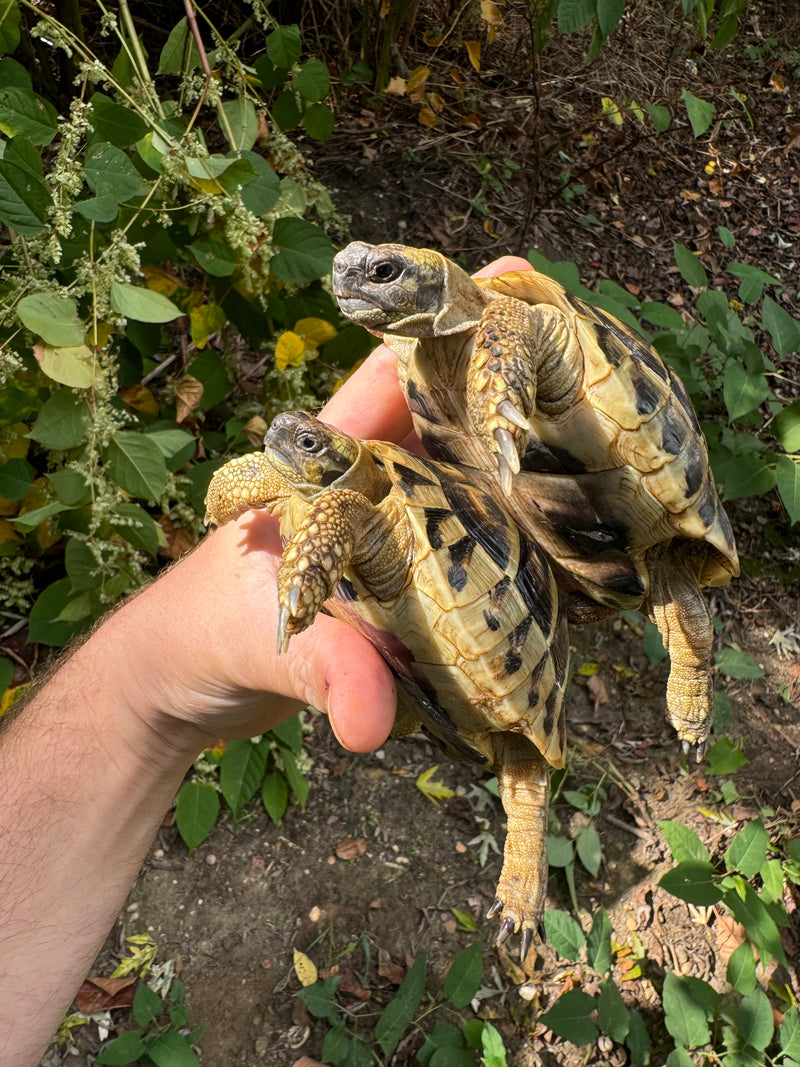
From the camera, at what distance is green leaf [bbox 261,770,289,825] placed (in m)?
2.21

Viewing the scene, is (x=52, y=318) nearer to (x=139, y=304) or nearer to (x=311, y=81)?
(x=139, y=304)

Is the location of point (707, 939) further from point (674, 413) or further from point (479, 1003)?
point (674, 413)

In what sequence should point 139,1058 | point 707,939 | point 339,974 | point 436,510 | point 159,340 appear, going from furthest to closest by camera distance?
point 707,939
point 339,974
point 139,1058
point 159,340
point 436,510

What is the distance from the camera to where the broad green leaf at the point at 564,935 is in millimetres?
1879

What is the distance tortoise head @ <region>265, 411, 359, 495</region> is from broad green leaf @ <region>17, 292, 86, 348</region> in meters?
0.43

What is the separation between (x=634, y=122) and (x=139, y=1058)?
456 centimetres

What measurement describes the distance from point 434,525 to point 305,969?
5.01 feet

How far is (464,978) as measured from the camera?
1883 millimetres

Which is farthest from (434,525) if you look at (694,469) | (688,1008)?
(688,1008)

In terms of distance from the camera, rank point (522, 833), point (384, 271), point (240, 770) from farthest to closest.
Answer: point (240, 770), point (522, 833), point (384, 271)

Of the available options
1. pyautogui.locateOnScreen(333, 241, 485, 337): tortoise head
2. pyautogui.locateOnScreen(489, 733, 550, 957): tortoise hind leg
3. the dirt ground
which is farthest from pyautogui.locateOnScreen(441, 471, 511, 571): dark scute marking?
the dirt ground

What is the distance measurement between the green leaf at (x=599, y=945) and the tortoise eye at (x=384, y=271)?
1.56 meters

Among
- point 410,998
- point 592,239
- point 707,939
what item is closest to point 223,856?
point 410,998

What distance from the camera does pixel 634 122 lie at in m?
4.35
